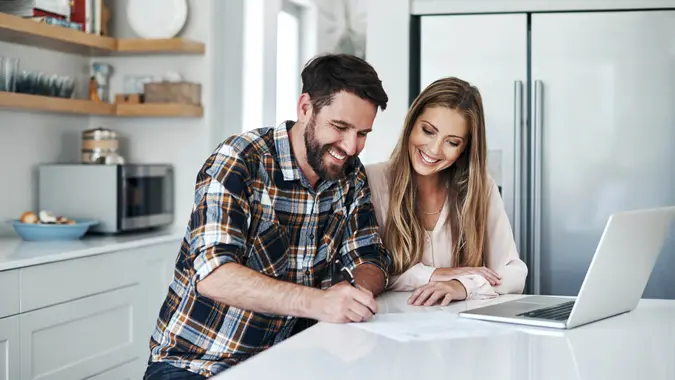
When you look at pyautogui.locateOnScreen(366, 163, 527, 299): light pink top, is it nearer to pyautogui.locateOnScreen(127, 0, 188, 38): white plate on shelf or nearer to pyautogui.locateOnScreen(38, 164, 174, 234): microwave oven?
pyautogui.locateOnScreen(38, 164, 174, 234): microwave oven

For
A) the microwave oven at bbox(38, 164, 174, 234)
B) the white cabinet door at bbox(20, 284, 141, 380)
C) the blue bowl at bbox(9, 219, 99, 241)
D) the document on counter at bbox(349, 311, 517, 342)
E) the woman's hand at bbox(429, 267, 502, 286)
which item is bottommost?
the white cabinet door at bbox(20, 284, 141, 380)

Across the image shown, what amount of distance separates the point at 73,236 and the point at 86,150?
2.04ft

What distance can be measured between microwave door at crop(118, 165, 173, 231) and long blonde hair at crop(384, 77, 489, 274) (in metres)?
1.67

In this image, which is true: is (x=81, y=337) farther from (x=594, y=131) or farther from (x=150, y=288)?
(x=594, y=131)

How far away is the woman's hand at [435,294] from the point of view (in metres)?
2.01

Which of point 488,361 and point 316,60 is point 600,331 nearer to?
point 488,361

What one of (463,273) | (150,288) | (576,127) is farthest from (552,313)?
(150,288)

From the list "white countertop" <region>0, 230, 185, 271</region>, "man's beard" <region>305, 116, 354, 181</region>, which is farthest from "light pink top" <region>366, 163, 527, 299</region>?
"white countertop" <region>0, 230, 185, 271</region>

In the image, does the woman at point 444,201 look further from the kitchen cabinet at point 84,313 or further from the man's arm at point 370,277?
the kitchen cabinet at point 84,313

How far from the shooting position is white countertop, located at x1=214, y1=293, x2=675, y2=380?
4.31ft

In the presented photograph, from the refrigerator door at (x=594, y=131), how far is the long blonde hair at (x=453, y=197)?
48.1 inches

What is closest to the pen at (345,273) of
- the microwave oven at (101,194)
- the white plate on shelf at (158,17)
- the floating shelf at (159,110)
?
the microwave oven at (101,194)

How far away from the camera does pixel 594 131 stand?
11.7 feet

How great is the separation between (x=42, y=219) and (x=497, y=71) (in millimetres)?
2000
